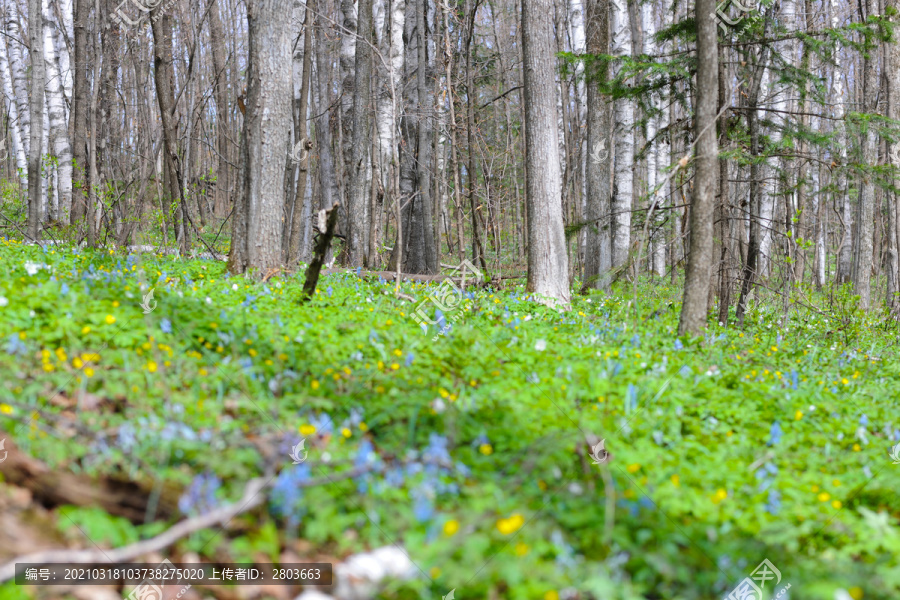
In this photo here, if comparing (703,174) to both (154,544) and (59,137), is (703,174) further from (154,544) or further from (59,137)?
(59,137)

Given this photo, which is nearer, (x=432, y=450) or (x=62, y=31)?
(x=432, y=450)

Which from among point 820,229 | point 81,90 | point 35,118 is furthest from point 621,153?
point 820,229

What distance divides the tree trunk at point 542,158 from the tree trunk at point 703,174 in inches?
72.0

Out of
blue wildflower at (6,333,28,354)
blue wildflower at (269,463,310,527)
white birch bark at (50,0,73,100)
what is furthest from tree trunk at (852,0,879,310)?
white birch bark at (50,0,73,100)

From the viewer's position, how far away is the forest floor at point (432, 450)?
2.14m

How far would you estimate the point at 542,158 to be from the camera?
7.73 metres

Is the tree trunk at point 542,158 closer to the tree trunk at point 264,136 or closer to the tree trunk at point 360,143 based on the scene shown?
the tree trunk at point 264,136

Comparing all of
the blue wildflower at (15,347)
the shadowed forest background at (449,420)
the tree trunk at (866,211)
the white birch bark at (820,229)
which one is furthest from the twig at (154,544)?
the white birch bark at (820,229)

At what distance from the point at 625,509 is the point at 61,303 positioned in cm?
353

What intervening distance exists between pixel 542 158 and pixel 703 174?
2.29 meters

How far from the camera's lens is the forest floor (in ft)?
7.04

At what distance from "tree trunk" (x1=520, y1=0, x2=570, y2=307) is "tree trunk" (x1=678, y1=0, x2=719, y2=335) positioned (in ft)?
6.00

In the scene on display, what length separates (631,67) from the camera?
717 centimetres

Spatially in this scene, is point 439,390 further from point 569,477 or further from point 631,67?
point 631,67
